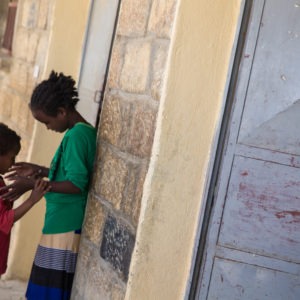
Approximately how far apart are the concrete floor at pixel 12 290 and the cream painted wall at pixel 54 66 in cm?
8

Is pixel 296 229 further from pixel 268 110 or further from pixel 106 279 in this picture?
pixel 106 279

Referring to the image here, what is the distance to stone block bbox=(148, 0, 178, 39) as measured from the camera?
3.34 m

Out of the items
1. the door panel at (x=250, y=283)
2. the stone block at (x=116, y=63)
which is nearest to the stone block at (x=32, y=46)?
the stone block at (x=116, y=63)

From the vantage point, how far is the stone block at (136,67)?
11.6 ft

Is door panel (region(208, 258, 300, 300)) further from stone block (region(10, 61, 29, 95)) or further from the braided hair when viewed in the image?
stone block (region(10, 61, 29, 95))

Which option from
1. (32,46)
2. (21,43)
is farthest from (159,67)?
(21,43)

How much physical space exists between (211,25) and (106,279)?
1.39m

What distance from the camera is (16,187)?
3.74 metres

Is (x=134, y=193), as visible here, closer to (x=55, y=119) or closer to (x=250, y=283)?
(x=250, y=283)

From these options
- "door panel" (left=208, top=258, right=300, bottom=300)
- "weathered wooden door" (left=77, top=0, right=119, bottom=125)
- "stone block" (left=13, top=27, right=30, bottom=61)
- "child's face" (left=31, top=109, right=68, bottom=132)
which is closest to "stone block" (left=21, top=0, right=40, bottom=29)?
"stone block" (left=13, top=27, right=30, bottom=61)

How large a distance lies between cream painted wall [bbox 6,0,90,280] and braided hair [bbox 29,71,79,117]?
4.53 ft

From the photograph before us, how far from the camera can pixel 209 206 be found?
3219 mm

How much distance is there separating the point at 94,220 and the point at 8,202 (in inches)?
18.2

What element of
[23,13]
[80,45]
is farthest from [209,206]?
[23,13]
